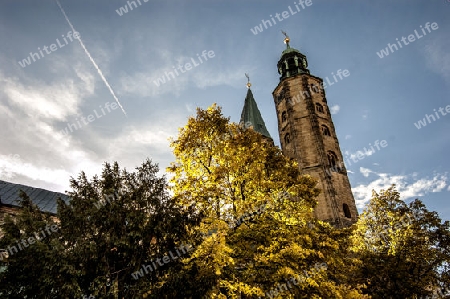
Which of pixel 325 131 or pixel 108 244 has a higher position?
pixel 325 131

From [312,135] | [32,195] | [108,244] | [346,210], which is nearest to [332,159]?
[312,135]

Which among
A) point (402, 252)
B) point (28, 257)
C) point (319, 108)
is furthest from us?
point (319, 108)

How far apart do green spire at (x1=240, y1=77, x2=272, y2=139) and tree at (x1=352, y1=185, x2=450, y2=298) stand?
2453cm

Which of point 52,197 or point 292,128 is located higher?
point 292,128

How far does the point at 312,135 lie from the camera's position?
29109 mm

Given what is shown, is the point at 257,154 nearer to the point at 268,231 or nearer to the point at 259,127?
the point at 268,231

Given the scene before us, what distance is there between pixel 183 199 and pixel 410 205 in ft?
49.9

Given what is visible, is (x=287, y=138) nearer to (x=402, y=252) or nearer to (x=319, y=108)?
(x=319, y=108)

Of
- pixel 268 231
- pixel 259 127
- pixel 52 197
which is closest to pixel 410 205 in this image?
pixel 268 231

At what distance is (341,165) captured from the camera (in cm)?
2856

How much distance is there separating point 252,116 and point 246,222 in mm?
33914

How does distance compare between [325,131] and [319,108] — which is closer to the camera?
[325,131]

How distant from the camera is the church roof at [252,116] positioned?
4219 cm

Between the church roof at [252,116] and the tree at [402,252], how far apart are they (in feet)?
80.5
